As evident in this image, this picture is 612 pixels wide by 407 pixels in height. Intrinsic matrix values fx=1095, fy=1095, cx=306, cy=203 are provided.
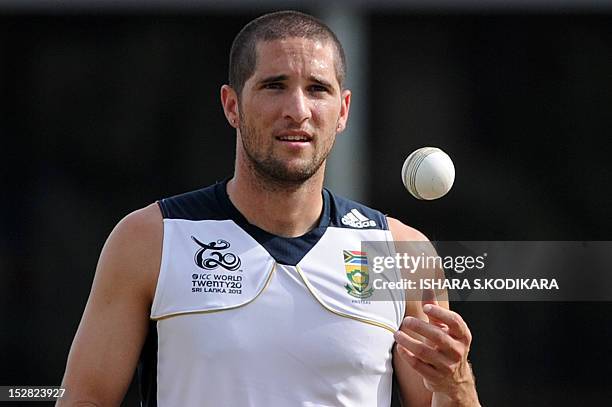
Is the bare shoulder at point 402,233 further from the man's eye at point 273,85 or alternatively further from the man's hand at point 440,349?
the man's eye at point 273,85

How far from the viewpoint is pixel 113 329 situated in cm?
375

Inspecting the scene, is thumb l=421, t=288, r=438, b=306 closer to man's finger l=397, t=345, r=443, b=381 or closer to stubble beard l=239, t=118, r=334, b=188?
man's finger l=397, t=345, r=443, b=381

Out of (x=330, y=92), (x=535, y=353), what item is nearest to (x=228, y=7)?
(x=535, y=353)

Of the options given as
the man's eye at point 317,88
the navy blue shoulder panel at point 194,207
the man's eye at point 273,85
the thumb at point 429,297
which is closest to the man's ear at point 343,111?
the man's eye at point 317,88

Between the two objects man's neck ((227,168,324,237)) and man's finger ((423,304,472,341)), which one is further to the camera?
man's neck ((227,168,324,237))

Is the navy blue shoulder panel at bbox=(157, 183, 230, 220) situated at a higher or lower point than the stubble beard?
lower

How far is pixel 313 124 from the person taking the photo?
12.8 feet

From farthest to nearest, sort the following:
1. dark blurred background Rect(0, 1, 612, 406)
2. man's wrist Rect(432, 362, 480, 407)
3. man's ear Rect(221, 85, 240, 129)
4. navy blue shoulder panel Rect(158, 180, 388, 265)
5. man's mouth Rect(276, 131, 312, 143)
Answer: dark blurred background Rect(0, 1, 612, 406) → man's ear Rect(221, 85, 240, 129) → navy blue shoulder panel Rect(158, 180, 388, 265) → man's mouth Rect(276, 131, 312, 143) → man's wrist Rect(432, 362, 480, 407)

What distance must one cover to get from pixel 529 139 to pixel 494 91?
0.42 m

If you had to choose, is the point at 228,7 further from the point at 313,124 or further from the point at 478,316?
the point at 313,124

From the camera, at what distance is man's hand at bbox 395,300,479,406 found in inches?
Answer: 135

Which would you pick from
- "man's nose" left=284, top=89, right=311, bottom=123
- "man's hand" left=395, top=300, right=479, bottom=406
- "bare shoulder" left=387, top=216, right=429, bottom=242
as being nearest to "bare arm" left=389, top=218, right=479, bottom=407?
"man's hand" left=395, top=300, right=479, bottom=406

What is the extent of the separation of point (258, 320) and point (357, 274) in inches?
17.8

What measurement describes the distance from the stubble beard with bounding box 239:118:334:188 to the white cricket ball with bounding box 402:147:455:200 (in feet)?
1.23
